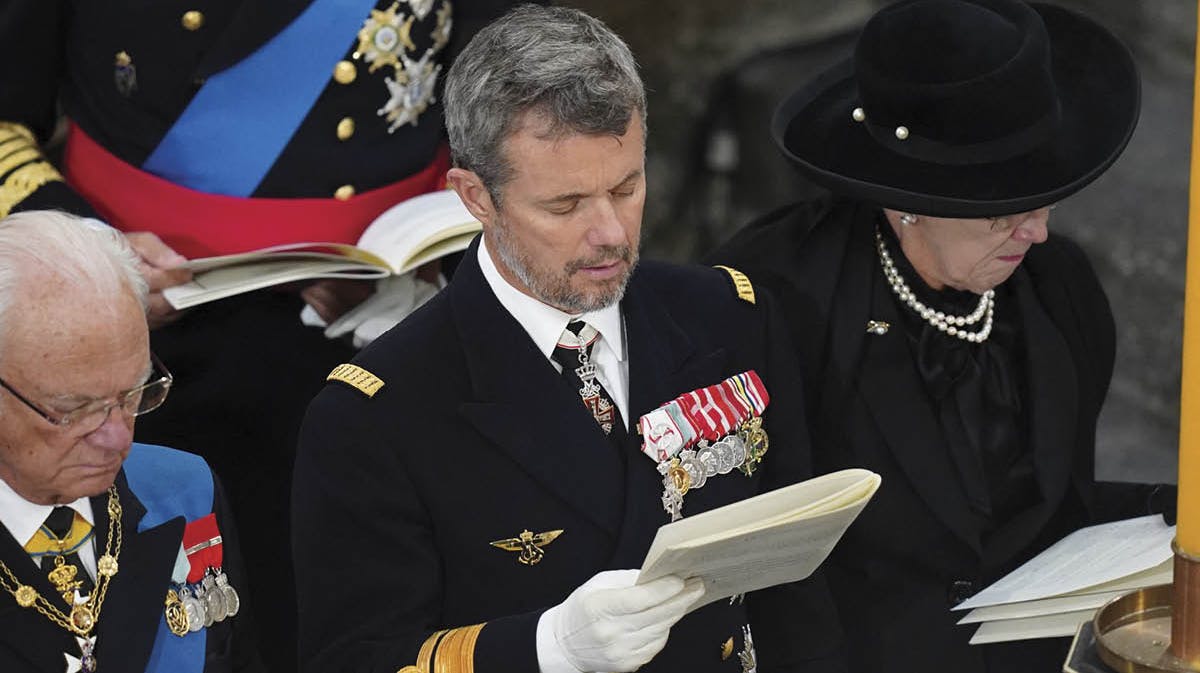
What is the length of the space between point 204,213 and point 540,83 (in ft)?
3.50

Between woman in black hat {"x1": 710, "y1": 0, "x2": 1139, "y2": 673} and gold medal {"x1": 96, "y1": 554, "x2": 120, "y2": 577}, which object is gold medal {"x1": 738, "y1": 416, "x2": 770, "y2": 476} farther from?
gold medal {"x1": 96, "y1": 554, "x2": 120, "y2": 577}

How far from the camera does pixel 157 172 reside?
3.70m

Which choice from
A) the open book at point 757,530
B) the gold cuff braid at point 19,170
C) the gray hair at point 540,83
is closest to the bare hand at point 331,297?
the gold cuff braid at point 19,170

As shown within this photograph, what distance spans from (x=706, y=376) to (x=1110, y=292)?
281 cm

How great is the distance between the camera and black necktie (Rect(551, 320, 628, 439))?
298 centimetres

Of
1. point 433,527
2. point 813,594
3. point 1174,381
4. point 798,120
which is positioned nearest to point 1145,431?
point 1174,381

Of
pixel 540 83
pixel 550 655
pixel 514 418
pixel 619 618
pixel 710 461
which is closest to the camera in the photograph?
pixel 619 618

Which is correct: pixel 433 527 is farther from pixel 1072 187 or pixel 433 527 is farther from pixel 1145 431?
pixel 1145 431

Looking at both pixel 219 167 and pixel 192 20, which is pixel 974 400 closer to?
pixel 219 167

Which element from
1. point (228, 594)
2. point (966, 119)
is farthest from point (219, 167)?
point (966, 119)

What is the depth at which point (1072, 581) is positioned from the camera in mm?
3107

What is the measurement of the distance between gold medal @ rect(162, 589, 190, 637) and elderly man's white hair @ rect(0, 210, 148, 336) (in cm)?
40

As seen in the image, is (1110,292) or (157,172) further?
(1110,292)

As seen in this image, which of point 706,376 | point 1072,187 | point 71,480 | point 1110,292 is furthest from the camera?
point 1110,292
